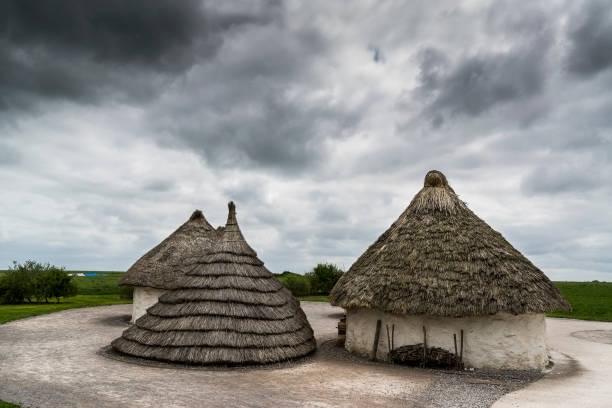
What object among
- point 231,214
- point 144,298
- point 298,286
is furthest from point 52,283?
point 231,214

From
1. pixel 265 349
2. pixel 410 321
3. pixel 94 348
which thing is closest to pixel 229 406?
pixel 265 349

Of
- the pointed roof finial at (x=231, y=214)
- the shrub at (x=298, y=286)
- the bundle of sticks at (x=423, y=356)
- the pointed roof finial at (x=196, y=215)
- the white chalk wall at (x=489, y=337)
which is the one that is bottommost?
the bundle of sticks at (x=423, y=356)

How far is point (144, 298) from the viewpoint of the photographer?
76.1 ft

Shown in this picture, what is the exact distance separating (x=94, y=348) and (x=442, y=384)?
1151 centimetres

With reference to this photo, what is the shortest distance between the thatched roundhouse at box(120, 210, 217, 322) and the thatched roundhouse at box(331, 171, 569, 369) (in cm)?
924

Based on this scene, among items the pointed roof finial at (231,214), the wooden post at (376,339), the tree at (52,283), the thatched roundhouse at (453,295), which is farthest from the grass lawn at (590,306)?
the tree at (52,283)

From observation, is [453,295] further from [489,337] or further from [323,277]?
[323,277]

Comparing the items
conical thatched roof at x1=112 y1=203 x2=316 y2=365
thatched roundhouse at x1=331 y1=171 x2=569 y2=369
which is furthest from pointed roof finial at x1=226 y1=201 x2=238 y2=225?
thatched roundhouse at x1=331 y1=171 x2=569 y2=369

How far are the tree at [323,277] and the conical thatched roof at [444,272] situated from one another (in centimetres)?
2526

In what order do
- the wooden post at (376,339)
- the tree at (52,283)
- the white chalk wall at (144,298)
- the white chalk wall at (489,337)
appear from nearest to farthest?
the white chalk wall at (489,337) → the wooden post at (376,339) → the white chalk wall at (144,298) → the tree at (52,283)

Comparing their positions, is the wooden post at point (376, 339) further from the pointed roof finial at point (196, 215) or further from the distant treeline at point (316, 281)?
the distant treeline at point (316, 281)

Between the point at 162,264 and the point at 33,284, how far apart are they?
19.1 m

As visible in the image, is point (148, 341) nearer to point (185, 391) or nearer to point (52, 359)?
point (52, 359)

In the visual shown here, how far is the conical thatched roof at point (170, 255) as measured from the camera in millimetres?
22766
